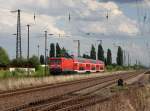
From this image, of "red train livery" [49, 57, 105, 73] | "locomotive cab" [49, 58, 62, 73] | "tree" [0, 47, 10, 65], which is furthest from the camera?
"tree" [0, 47, 10, 65]

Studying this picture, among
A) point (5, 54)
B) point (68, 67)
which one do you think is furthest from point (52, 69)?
point (5, 54)

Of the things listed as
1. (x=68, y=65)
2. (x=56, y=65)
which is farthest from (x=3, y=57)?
(x=56, y=65)

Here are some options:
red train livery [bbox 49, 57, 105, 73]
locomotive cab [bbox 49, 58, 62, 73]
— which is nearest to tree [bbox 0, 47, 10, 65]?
red train livery [bbox 49, 57, 105, 73]

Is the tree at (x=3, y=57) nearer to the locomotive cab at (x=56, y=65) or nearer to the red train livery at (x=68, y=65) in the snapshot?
the red train livery at (x=68, y=65)

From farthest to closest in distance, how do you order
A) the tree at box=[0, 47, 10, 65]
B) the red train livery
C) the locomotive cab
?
the tree at box=[0, 47, 10, 65]
the red train livery
the locomotive cab

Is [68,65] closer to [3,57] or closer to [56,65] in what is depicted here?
[56,65]

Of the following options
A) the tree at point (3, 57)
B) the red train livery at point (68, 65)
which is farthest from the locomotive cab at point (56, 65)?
the tree at point (3, 57)

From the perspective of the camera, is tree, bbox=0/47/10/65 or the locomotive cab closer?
the locomotive cab

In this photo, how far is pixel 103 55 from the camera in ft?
611

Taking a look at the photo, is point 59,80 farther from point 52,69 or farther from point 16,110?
point 16,110

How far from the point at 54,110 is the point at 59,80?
118 ft

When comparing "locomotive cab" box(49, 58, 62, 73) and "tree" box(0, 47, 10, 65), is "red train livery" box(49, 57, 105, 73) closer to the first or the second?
"locomotive cab" box(49, 58, 62, 73)

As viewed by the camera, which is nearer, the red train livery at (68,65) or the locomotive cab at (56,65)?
the locomotive cab at (56,65)

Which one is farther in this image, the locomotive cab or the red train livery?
the red train livery
